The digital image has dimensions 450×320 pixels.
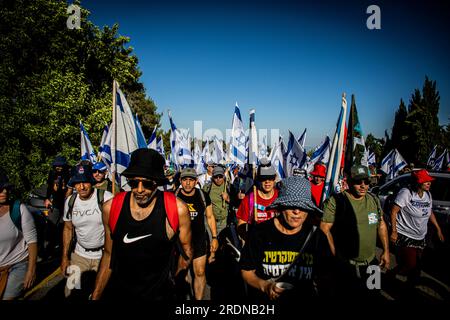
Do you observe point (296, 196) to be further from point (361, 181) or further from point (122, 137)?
point (122, 137)

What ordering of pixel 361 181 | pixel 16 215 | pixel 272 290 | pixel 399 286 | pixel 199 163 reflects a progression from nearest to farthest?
pixel 272 290, pixel 16 215, pixel 361 181, pixel 399 286, pixel 199 163

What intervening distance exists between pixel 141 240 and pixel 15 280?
72.6 inches

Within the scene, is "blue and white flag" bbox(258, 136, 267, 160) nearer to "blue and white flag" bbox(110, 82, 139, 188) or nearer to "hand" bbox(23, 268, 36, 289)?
"blue and white flag" bbox(110, 82, 139, 188)

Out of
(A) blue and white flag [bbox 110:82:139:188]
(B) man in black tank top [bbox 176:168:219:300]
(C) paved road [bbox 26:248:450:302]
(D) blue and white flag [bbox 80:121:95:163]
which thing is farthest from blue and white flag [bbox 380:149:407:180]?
(D) blue and white flag [bbox 80:121:95:163]

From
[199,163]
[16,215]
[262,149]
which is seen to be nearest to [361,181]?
[16,215]

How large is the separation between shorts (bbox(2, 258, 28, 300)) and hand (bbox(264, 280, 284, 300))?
109 inches

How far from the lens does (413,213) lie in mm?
4094

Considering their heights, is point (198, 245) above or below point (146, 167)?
below

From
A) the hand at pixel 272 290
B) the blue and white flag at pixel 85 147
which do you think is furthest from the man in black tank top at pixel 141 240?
the blue and white flag at pixel 85 147

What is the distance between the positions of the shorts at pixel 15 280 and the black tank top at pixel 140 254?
143 centimetres

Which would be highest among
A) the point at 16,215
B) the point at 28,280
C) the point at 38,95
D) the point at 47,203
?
the point at 38,95

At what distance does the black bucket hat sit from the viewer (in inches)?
89.5

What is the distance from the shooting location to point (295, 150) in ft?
22.7
